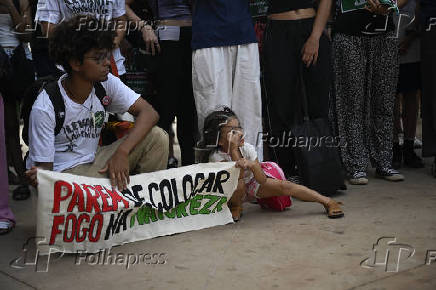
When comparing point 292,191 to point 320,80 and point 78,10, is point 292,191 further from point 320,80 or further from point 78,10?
point 78,10

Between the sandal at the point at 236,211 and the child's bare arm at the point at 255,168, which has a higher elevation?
the child's bare arm at the point at 255,168

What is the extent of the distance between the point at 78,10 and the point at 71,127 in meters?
1.03

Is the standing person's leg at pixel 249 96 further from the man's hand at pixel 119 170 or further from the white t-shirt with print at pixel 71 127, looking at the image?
the man's hand at pixel 119 170

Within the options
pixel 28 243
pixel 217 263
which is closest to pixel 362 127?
pixel 217 263

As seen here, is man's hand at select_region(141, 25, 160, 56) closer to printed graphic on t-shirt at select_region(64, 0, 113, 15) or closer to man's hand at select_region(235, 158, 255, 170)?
printed graphic on t-shirt at select_region(64, 0, 113, 15)

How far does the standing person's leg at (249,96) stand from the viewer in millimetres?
4660

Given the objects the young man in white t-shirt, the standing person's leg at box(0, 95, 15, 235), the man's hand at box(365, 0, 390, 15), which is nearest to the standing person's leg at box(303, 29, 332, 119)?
the man's hand at box(365, 0, 390, 15)

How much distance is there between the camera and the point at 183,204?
3.88 metres

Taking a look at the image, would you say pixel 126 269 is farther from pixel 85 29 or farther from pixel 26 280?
pixel 85 29

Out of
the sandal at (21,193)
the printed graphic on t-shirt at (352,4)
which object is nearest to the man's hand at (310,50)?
the printed graphic on t-shirt at (352,4)

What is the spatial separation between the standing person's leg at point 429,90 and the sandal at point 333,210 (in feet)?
4.86

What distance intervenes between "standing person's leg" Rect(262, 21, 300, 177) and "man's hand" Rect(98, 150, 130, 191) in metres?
1.50

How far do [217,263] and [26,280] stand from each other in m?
0.90

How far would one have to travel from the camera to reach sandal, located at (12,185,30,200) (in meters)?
4.88
